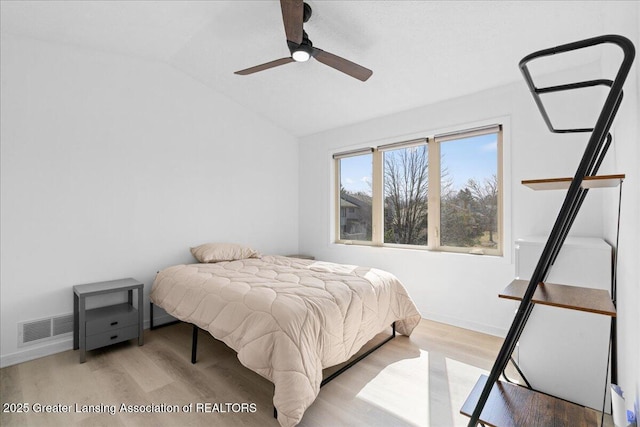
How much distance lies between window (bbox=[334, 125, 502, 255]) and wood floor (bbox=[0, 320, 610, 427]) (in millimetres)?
1186

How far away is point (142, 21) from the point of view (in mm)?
2754

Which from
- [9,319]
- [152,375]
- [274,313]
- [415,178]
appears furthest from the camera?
[415,178]

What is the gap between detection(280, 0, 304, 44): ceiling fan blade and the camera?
1851 mm

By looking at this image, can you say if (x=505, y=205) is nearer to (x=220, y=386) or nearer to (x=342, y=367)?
(x=342, y=367)

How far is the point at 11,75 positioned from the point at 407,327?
4.16 m

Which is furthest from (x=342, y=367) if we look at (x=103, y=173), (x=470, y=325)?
(x=103, y=173)

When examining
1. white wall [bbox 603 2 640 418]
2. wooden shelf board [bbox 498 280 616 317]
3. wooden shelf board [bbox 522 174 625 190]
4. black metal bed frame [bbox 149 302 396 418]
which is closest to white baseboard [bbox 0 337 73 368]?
black metal bed frame [bbox 149 302 396 418]

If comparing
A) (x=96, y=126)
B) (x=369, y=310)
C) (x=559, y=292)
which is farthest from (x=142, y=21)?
(x=559, y=292)

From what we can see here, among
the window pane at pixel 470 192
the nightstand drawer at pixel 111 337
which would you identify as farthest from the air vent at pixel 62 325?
the window pane at pixel 470 192

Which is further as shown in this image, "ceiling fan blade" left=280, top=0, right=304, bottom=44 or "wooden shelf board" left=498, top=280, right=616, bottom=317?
"ceiling fan blade" left=280, top=0, right=304, bottom=44

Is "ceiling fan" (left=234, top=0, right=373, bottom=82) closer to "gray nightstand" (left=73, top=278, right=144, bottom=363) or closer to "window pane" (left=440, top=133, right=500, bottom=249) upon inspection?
"window pane" (left=440, top=133, right=500, bottom=249)

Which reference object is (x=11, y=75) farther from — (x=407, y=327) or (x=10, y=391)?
(x=407, y=327)

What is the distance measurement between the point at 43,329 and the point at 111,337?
604 mm

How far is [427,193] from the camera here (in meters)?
3.67
